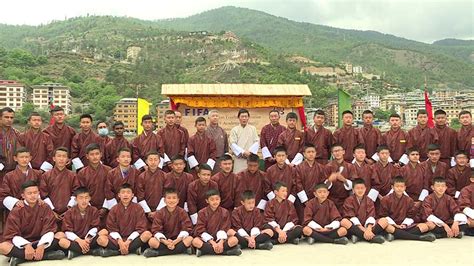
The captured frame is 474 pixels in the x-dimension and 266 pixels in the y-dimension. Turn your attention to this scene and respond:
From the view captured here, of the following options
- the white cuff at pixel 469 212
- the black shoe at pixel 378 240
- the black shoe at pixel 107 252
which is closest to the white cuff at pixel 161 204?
the black shoe at pixel 107 252

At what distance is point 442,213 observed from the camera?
7598 mm

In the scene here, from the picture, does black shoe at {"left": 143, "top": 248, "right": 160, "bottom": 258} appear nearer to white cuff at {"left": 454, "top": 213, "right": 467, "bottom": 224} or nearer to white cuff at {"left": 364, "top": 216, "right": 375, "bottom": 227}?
white cuff at {"left": 364, "top": 216, "right": 375, "bottom": 227}

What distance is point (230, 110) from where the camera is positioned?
33.5 feet

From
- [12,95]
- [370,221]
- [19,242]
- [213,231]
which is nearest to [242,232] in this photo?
[213,231]

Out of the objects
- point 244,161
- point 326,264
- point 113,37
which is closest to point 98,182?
point 244,161

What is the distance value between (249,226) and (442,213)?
2959 mm

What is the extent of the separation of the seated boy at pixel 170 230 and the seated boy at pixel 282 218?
3.80ft

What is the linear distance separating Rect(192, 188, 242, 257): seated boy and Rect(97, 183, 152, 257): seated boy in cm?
69

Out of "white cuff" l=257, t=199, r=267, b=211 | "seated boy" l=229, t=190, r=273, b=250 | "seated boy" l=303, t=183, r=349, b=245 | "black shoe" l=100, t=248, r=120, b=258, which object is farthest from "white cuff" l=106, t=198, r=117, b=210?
"seated boy" l=303, t=183, r=349, b=245

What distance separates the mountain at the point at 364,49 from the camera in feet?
372

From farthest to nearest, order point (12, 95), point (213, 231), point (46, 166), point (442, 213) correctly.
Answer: point (12, 95)
point (46, 166)
point (442, 213)
point (213, 231)

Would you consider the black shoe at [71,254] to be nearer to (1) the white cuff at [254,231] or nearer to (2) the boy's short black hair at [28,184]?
(2) the boy's short black hair at [28,184]

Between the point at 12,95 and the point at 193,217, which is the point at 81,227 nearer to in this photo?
the point at 193,217

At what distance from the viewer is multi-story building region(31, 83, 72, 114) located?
58.2 meters
